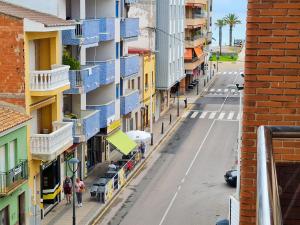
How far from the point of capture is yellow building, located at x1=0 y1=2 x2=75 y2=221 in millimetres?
28734

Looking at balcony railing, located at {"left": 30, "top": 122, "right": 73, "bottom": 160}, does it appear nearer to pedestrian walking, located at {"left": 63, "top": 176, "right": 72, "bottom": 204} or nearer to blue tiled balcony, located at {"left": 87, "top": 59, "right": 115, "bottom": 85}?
pedestrian walking, located at {"left": 63, "top": 176, "right": 72, "bottom": 204}

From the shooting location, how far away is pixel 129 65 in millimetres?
48156

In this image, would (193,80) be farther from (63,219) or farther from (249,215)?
(249,215)

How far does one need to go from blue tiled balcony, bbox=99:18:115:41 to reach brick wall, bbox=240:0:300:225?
1305 inches

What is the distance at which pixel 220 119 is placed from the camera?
6500 centimetres

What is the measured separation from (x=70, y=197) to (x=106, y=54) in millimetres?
12085

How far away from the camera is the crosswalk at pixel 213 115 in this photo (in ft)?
215

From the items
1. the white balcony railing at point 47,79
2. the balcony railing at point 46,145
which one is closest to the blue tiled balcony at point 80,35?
the white balcony railing at point 47,79

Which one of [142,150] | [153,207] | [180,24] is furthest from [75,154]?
[180,24]

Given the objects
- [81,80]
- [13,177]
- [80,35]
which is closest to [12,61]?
[13,177]

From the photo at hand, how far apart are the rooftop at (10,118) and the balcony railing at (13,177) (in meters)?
1.84

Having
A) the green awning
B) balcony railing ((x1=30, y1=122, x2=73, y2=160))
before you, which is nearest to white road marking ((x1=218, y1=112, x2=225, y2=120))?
the green awning

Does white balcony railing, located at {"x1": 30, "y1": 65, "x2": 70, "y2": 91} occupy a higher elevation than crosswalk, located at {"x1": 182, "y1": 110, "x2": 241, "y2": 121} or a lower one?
higher

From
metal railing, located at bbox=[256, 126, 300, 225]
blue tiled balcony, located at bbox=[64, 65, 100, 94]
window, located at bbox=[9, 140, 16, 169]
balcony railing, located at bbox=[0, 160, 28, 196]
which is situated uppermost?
metal railing, located at bbox=[256, 126, 300, 225]
